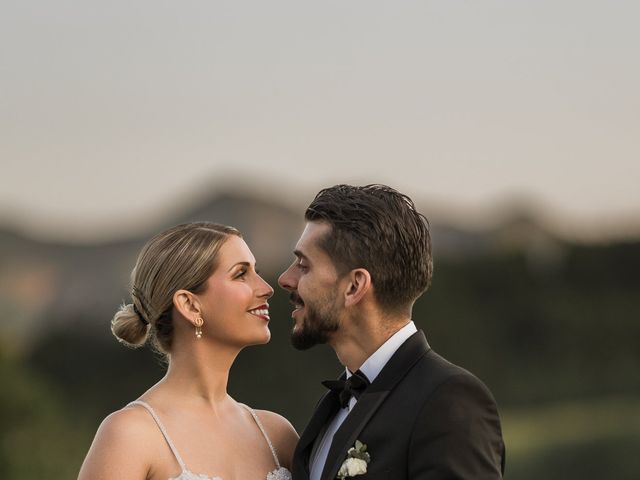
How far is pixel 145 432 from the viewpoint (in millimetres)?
4980

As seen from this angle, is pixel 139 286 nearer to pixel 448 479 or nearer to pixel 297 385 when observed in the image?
pixel 448 479

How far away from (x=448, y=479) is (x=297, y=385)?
31.0m

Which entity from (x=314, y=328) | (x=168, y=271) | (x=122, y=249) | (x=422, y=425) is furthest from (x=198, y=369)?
(x=122, y=249)

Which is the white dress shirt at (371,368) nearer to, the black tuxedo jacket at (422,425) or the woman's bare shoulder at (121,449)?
the black tuxedo jacket at (422,425)

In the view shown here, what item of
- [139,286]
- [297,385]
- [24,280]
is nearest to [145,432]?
[139,286]

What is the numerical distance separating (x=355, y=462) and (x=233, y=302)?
111 cm

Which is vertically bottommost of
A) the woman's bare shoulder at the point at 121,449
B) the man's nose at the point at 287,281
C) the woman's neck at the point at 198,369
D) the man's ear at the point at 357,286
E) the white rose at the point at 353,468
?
the woman's bare shoulder at the point at 121,449

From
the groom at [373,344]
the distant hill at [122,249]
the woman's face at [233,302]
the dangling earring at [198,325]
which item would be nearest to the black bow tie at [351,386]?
the groom at [373,344]

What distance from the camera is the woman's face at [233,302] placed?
5.25 meters

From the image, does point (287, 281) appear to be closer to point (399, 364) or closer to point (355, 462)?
point (399, 364)

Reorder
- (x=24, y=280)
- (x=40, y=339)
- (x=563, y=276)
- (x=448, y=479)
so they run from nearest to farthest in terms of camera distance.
Answer: 1. (x=448, y=479)
2. (x=40, y=339)
3. (x=563, y=276)
4. (x=24, y=280)

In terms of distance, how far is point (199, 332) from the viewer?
5.29 m

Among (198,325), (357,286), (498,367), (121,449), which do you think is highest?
(357,286)

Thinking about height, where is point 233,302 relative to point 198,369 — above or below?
above
